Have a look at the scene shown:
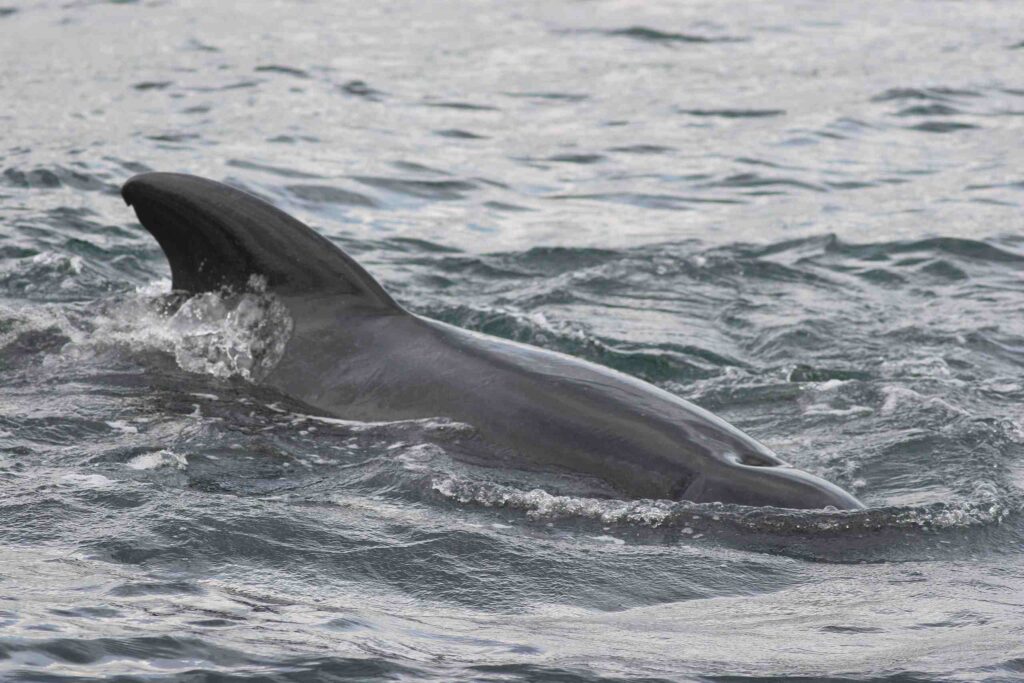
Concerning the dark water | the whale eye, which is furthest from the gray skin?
the dark water

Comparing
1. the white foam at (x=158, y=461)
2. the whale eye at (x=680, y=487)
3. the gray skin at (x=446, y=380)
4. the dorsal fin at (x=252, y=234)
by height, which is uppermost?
the dorsal fin at (x=252, y=234)

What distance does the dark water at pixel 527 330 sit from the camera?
5848 millimetres

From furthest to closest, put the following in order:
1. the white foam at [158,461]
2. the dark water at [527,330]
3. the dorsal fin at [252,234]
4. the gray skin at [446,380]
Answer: the dorsal fin at [252,234] < the white foam at [158,461] < the gray skin at [446,380] < the dark water at [527,330]

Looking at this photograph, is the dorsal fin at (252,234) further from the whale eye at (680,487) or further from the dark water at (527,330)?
the whale eye at (680,487)

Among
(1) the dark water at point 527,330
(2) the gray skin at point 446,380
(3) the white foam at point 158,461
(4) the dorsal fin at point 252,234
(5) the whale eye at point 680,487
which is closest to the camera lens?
(1) the dark water at point 527,330

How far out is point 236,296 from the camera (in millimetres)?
8797

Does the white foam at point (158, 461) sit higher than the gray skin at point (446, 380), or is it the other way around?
the gray skin at point (446, 380)

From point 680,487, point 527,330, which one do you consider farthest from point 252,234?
point 527,330

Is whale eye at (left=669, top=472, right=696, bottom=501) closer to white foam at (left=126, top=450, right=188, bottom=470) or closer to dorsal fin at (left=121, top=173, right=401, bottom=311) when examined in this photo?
dorsal fin at (left=121, top=173, right=401, bottom=311)

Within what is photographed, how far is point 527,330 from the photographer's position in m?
11.3

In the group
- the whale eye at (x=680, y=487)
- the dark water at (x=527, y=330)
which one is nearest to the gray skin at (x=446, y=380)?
the whale eye at (x=680, y=487)

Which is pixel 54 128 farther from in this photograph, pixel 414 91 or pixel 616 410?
pixel 616 410

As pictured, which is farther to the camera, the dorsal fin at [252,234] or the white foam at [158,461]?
the dorsal fin at [252,234]

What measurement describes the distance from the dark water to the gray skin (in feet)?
0.55
